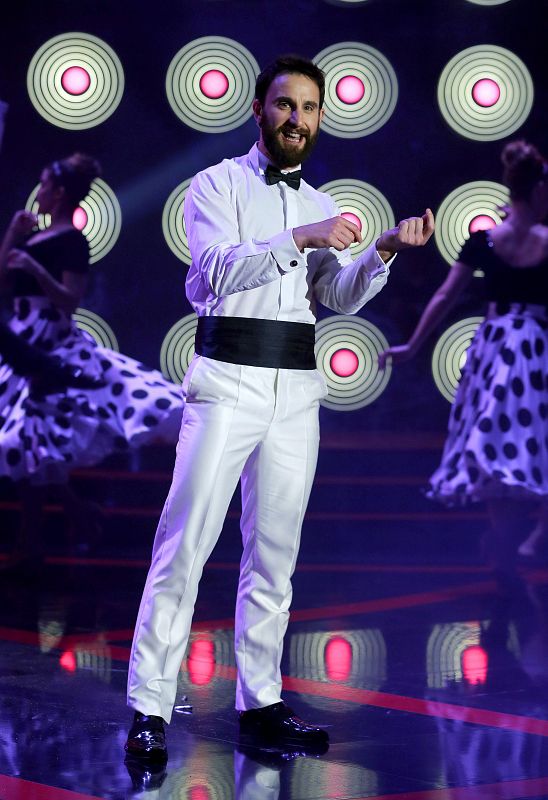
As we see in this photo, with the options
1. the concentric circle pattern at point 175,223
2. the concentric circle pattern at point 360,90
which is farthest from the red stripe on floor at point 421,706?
the concentric circle pattern at point 360,90

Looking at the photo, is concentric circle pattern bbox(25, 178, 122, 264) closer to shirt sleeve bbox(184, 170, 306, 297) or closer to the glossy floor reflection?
the glossy floor reflection

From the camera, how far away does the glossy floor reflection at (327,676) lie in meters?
2.85

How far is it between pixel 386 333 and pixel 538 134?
1.28 metres

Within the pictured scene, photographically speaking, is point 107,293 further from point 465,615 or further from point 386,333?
point 465,615

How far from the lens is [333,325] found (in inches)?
269

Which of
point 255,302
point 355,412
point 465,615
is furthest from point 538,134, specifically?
point 255,302

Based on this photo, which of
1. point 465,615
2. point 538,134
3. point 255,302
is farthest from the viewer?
point 538,134

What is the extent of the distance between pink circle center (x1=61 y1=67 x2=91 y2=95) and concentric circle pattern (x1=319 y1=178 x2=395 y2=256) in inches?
52.7

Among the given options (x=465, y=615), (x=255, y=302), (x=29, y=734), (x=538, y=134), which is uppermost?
(x=538, y=134)

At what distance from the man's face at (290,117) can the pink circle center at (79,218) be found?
12.1 feet

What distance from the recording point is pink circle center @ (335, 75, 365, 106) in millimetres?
6844

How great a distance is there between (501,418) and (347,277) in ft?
10.8

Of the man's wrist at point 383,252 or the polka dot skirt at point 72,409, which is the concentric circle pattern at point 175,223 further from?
the man's wrist at point 383,252

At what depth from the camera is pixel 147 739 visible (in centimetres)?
296
